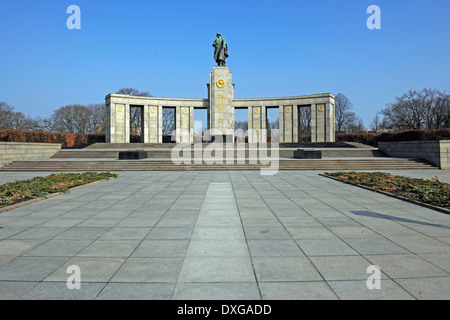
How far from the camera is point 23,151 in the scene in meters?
24.3

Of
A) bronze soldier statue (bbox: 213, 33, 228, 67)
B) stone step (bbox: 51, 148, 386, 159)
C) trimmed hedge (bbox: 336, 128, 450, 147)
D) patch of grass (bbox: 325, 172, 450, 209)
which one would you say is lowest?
patch of grass (bbox: 325, 172, 450, 209)

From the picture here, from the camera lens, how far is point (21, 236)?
221 inches

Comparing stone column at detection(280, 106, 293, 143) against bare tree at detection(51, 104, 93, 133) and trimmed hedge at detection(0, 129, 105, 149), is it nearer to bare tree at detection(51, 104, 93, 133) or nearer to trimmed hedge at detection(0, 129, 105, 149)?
trimmed hedge at detection(0, 129, 105, 149)

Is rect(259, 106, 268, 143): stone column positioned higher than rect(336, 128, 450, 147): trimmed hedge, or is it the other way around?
rect(259, 106, 268, 143): stone column

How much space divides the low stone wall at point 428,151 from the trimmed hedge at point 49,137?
1640 inches

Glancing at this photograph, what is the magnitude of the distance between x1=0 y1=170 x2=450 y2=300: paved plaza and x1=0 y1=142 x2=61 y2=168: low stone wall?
57.0ft

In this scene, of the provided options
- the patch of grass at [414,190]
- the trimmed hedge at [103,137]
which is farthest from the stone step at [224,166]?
the trimmed hedge at [103,137]

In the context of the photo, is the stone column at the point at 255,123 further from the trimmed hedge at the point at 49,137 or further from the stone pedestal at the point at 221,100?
the trimmed hedge at the point at 49,137

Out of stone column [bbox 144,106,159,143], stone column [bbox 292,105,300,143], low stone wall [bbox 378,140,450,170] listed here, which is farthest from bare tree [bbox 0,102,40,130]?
low stone wall [bbox 378,140,450,170]

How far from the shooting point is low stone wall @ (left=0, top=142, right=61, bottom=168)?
2216 cm
